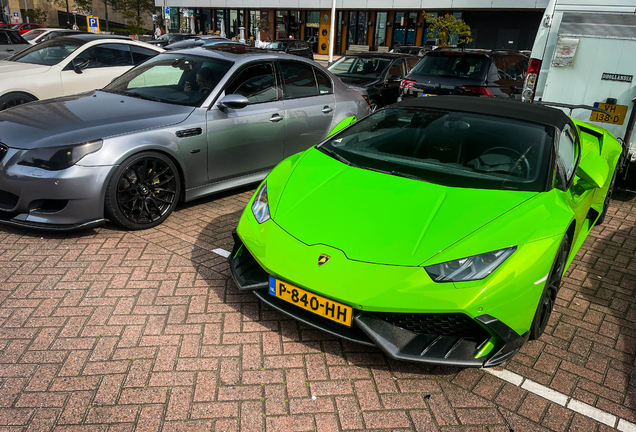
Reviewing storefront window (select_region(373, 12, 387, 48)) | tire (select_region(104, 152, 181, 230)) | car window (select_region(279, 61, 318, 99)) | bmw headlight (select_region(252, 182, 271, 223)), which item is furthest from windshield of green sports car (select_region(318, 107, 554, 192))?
storefront window (select_region(373, 12, 387, 48))

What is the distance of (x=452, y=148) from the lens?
3705 mm

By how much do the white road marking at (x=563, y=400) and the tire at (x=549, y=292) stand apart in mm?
332

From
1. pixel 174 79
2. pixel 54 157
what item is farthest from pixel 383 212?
pixel 174 79

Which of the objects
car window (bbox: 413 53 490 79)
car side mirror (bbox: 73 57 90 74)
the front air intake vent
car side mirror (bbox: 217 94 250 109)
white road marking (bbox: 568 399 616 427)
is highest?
car window (bbox: 413 53 490 79)

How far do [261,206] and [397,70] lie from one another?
8.11 metres

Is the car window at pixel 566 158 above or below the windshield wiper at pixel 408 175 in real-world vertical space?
above

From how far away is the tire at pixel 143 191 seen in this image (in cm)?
433

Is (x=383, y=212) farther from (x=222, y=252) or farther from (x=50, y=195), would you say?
(x=50, y=195)

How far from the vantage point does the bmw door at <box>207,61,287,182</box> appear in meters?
5.09

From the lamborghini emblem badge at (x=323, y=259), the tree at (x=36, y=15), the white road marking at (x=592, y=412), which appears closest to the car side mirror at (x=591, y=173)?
the white road marking at (x=592, y=412)

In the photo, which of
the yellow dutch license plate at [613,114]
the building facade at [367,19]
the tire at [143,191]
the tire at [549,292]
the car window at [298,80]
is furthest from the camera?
the building facade at [367,19]

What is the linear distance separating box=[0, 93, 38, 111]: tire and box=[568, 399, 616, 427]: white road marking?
825 cm

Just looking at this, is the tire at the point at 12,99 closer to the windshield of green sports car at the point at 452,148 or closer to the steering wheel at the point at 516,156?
the windshield of green sports car at the point at 452,148

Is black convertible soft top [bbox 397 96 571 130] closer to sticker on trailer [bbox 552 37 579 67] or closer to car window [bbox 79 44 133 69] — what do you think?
sticker on trailer [bbox 552 37 579 67]
